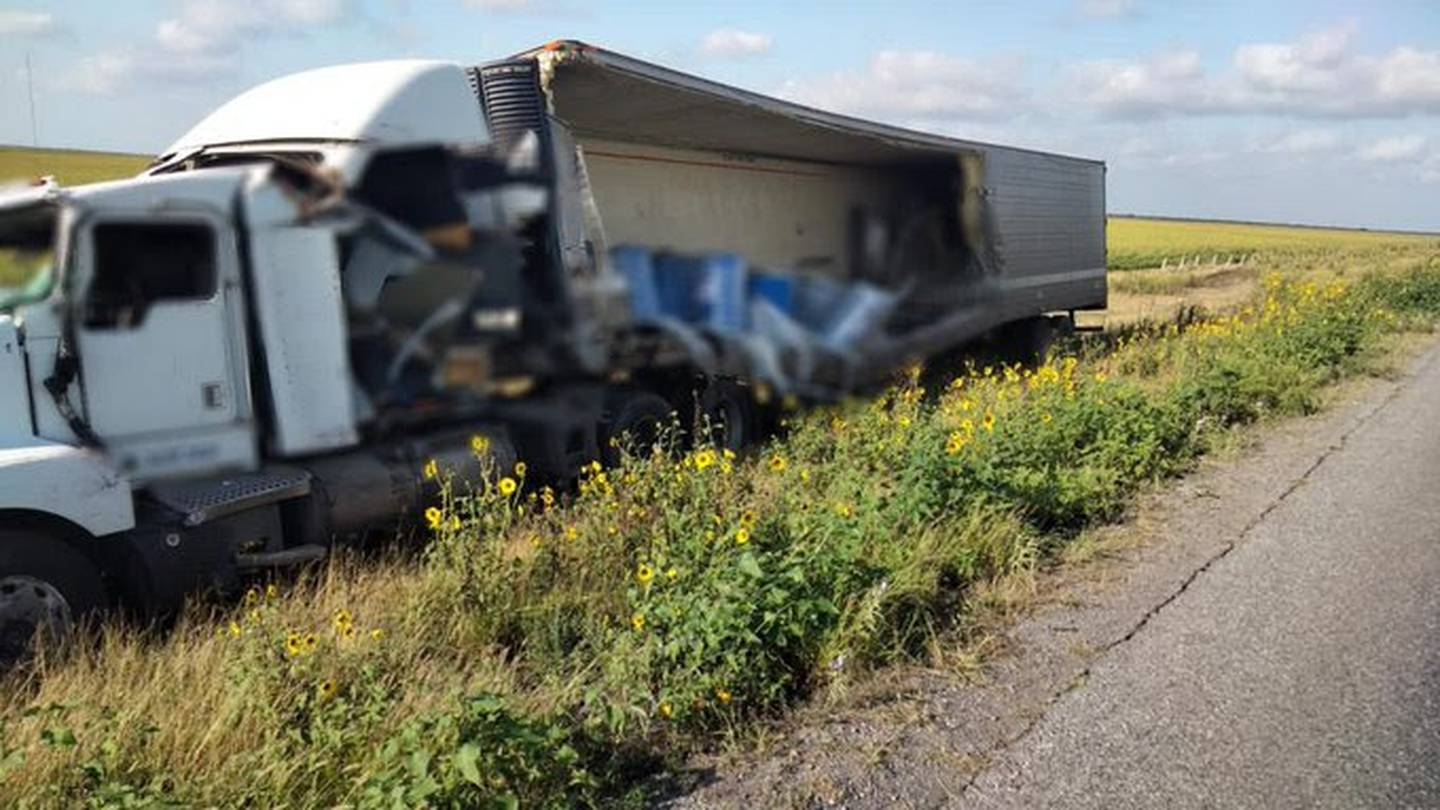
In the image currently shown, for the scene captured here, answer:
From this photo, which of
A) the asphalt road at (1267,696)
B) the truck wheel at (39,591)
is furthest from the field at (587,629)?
the asphalt road at (1267,696)

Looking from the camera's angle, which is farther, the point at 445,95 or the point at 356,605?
the point at 356,605

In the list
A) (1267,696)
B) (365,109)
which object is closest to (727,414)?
(365,109)

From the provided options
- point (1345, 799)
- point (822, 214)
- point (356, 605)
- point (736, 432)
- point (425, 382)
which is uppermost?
point (822, 214)

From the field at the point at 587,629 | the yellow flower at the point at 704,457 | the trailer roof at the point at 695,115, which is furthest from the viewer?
the field at the point at 587,629

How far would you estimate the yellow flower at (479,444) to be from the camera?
2.94 ft

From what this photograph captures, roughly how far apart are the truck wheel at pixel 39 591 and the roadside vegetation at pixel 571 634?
0.51 ft

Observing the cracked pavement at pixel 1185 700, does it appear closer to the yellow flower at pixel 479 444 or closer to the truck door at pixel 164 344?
the yellow flower at pixel 479 444

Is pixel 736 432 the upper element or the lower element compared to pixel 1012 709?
upper

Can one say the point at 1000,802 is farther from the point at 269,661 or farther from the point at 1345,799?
the point at 269,661

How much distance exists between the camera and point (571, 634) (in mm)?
4609

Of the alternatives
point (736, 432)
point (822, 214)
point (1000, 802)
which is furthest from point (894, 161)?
point (1000, 802)

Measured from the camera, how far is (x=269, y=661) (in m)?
3.70

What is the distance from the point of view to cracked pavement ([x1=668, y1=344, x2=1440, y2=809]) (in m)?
3.69

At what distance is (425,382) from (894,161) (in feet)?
1.86
